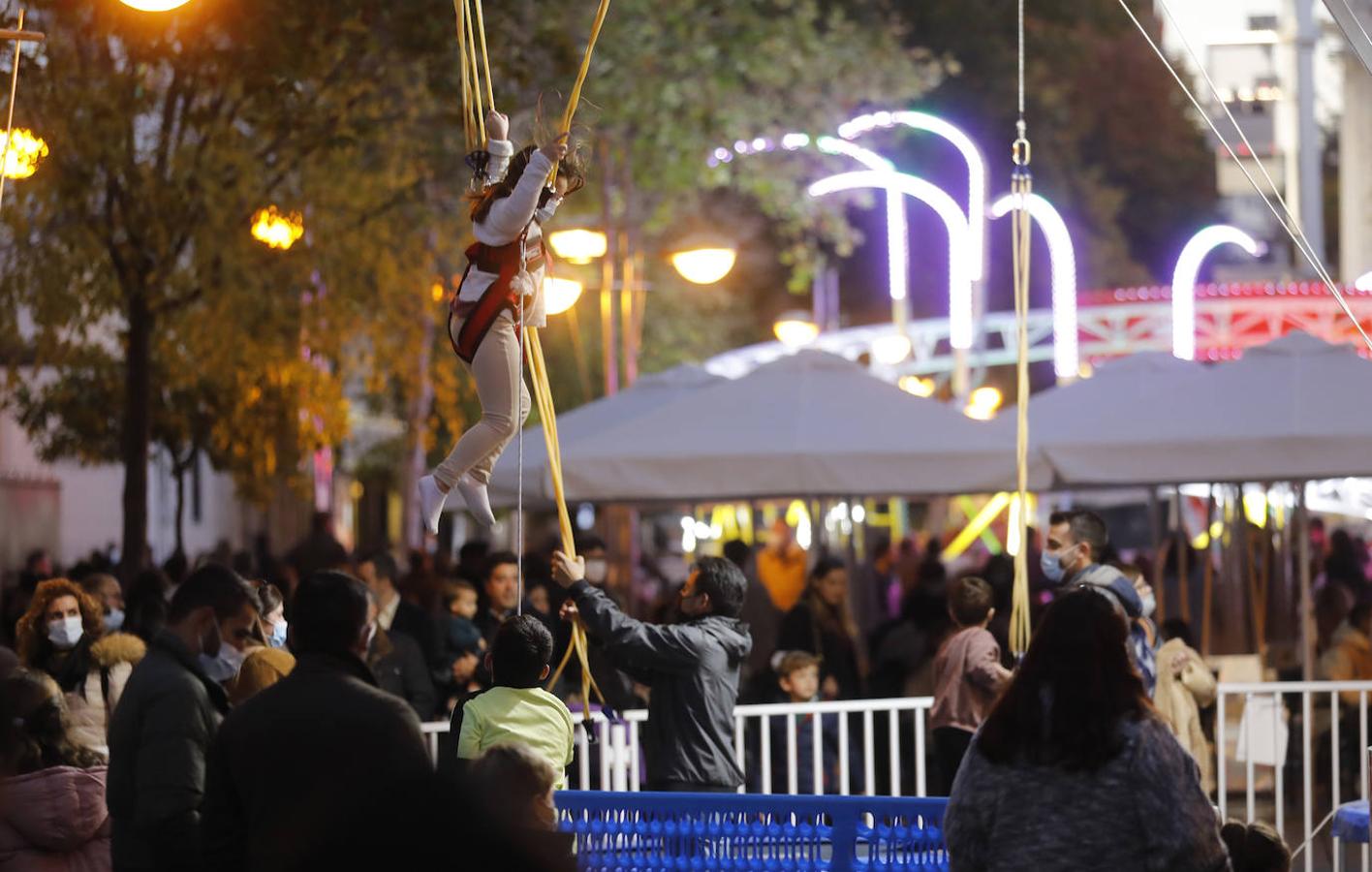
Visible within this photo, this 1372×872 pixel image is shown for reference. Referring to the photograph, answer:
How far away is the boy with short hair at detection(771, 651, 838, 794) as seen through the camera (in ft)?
33.1

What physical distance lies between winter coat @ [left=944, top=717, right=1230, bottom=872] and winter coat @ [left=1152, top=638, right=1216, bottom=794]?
519 cm

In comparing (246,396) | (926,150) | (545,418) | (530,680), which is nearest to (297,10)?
(246,396)

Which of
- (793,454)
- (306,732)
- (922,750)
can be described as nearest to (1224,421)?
(793,454)

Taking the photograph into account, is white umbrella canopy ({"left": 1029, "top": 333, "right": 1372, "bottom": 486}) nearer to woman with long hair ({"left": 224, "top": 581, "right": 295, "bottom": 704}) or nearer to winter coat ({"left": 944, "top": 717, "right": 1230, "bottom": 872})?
woman with long hair ({"left": 224, "top": 581, "right": 295, "bottom": 704})

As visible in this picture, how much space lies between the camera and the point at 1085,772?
16.1 feet

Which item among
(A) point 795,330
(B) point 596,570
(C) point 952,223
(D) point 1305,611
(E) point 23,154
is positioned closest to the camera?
(E) point 23,154

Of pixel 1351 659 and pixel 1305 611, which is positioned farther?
pixel 1305 611

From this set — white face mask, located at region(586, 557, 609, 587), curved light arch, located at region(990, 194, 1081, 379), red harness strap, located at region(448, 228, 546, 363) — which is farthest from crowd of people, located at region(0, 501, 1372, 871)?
curved light arch, located at region(990, 194, 1081, 379)

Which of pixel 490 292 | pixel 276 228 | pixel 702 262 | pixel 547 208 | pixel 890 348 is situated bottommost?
pixel 490 292

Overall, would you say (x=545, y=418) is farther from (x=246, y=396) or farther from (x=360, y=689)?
(x=246, y=396)

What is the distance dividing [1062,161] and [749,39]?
2127 cm

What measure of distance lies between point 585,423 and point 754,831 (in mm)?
7478

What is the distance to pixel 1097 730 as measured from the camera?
16.0 feet

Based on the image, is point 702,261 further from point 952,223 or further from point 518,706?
point 518,706
